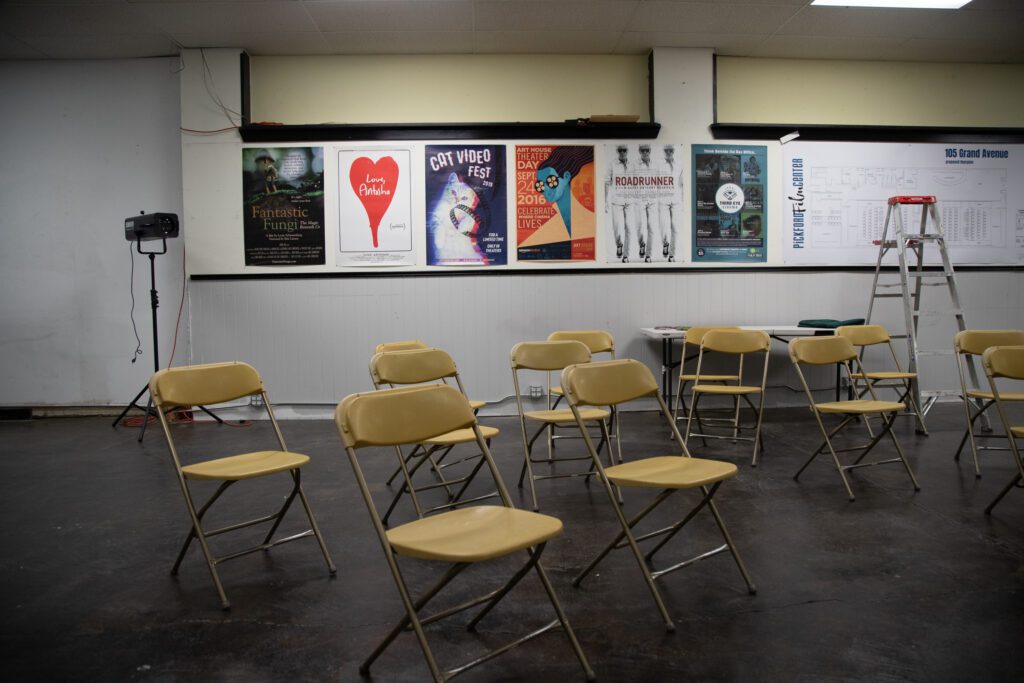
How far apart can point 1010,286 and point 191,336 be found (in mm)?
7953

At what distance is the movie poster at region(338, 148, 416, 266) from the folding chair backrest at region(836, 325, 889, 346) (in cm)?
374

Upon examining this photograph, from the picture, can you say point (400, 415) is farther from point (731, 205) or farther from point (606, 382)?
point (731, 205)

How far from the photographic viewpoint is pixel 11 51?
246 inches

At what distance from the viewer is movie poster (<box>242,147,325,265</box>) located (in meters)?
6.25

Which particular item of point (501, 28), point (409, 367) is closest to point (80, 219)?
point (501, 28)

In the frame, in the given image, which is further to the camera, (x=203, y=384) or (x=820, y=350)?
(x=820, y=350)

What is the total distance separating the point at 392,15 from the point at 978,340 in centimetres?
491

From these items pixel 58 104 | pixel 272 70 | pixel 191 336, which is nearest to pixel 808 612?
pixel 191 336

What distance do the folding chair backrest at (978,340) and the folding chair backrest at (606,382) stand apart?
2.50 meters

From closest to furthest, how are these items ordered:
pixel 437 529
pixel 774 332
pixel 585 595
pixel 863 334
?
pixel 437 529 < pixel 585 595 < pixel 863 334 < pixel 774 332

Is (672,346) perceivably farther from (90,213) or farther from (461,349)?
(90,213)

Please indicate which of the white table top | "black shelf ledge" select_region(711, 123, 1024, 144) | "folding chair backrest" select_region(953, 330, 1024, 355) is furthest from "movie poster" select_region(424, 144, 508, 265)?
"folding chair backrest" select_region(953, 330, 1024, 355)

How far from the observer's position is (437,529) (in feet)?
6.15

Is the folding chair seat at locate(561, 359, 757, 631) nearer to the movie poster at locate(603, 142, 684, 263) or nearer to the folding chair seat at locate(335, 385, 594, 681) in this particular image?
the folding chair seat at locate(335, 385, 594, 681)
